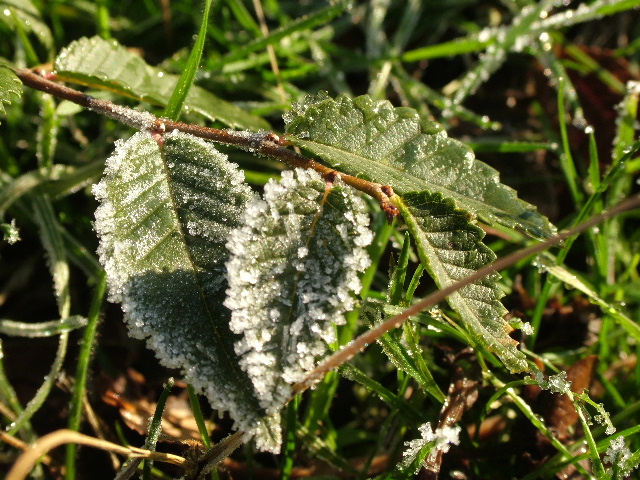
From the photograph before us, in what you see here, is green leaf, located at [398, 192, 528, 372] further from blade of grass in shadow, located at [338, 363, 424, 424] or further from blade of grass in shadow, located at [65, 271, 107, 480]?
blade of grass in shadow, located at [65, 271, 107, 480]

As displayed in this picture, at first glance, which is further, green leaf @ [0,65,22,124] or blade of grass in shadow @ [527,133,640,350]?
blade of grass in shadow @ [527,133,640,350]

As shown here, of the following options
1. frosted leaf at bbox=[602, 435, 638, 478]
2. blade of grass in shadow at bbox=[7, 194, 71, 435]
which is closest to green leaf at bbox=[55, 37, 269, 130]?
blade of grass in shadow at bbox=[7, 194, 71, 435]

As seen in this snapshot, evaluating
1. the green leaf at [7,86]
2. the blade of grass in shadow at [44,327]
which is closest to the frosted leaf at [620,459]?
the blade of grass in shadow at [44,327]

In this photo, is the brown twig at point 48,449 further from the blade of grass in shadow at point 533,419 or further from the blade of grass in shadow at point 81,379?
the blade of grass in shadow at point 533,419

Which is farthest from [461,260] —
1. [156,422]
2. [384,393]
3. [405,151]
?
[156,422]

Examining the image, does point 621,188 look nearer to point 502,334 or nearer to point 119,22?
point 502,334

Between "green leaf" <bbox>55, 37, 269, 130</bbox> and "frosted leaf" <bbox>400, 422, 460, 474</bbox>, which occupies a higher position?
"green leaf" <bbox>55, 37, 269, 130</bbox>

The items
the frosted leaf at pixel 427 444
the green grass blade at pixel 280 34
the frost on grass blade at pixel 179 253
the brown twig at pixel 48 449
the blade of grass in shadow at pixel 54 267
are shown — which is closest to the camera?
the brown twig at pixel 48 449
